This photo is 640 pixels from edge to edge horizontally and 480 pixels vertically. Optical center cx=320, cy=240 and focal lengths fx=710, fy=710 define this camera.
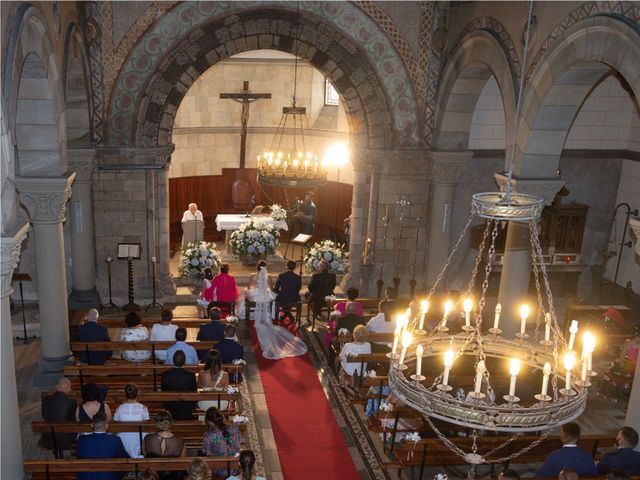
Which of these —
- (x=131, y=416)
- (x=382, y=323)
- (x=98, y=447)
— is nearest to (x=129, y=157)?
(x=382, y=323)

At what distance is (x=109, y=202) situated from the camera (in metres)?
15.4

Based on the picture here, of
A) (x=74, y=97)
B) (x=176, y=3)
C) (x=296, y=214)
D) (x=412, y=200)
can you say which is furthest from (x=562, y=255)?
(x=74, y=97)

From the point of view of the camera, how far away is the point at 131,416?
8680mm

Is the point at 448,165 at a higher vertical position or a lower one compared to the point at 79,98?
lower

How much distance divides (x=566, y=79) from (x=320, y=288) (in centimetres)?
634

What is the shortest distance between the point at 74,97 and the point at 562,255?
1132cm

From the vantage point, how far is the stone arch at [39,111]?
32.2 feet

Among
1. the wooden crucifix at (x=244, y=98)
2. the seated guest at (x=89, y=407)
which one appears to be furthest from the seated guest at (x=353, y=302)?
the wooden crucifix at (x=244, y=98)

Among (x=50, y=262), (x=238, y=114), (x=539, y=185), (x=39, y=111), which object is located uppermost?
(x=238, y=114)

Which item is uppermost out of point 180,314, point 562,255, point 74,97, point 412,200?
point 74,97

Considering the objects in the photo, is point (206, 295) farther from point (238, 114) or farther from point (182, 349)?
point (238, 114)

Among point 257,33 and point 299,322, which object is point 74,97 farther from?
point 299,322

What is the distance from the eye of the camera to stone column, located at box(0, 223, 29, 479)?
7660mm

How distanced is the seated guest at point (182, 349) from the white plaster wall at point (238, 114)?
39.7 ft
